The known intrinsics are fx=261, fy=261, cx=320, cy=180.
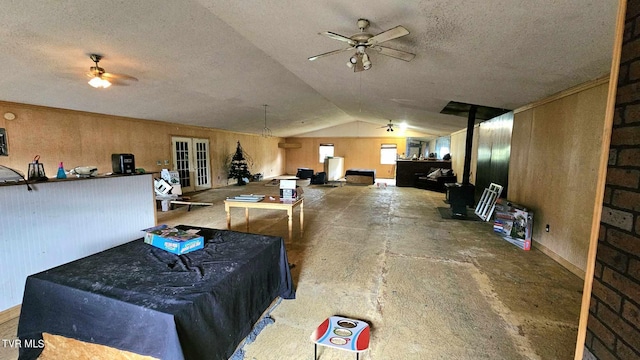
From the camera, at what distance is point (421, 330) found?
1.93m

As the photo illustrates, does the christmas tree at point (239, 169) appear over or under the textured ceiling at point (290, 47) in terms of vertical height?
under

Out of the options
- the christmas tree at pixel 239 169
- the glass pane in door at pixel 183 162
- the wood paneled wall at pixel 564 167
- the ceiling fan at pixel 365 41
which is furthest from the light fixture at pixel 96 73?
the christmas tree at pixel 239 169

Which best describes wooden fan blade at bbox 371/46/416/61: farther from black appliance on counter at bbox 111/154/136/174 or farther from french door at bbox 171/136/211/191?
french door at bbox 171/136/211/191

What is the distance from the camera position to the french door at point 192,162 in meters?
8.02

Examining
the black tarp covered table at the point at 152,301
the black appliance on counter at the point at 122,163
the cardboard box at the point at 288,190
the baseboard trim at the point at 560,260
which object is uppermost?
the black appliance on counter at the point at 122,163

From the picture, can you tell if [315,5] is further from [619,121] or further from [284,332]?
[284,332]

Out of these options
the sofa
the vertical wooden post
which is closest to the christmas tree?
the sofa

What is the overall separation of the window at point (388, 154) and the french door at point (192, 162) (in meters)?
8.14

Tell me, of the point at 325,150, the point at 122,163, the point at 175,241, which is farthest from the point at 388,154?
the point at 175,241

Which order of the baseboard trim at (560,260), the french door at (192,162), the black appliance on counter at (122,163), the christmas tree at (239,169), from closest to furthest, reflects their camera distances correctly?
1. the baseboard trim at (560,260)
2. the black appliance on counter at (122,163)
3. the french door at (192,162)
4. the christmas tree at (239,169)

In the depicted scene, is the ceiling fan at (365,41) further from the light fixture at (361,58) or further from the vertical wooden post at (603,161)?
the vertical wooden post at (603,161)

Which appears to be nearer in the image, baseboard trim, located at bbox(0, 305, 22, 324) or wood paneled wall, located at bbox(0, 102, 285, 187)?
baseboard trim, located at bbox(0, 305, 22, 324)

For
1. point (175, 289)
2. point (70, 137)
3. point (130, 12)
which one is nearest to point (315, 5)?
point (130, 12)

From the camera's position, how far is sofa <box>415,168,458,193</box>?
824cm
